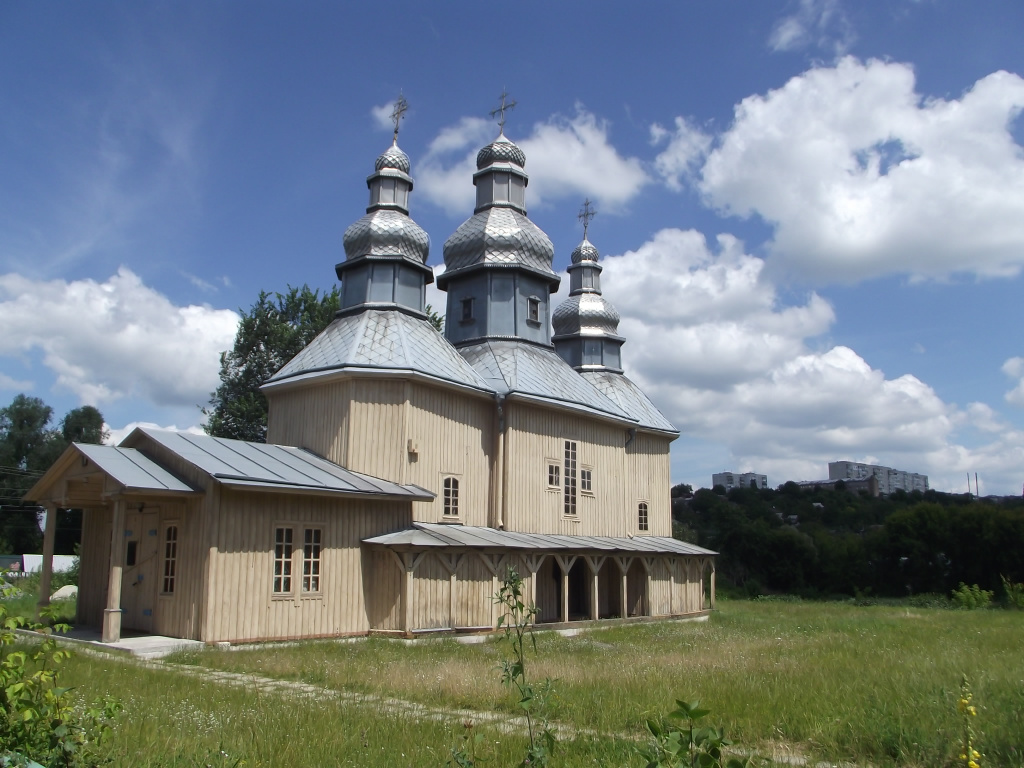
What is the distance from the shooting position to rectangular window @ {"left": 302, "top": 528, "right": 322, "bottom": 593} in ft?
50.6

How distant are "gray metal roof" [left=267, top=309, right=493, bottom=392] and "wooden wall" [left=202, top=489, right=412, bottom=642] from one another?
3261mm

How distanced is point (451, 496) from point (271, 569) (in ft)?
17.9

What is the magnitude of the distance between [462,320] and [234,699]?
1734 cm

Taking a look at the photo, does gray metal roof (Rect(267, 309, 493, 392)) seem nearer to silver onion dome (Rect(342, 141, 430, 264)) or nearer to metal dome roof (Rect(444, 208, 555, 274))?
silver onion dome (Rect(342, 141, 430, 264))

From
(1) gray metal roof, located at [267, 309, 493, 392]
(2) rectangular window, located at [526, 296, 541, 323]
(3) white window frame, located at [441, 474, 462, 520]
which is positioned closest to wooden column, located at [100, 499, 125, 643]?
(1) gray metal roof, located at [267, 309, 493, 392]

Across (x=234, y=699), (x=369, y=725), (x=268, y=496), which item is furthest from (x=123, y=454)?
(x=369, y=725)

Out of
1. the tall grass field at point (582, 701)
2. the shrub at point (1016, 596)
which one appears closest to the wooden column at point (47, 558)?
the tall grass field at point (582, 701)

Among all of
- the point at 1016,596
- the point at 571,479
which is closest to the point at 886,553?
the point at 1016,596

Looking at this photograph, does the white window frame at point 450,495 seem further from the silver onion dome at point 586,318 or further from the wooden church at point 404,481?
the silver onion dome at point 586,318

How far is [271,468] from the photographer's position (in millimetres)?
15391

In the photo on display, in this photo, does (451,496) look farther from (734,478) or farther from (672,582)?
(734,478)

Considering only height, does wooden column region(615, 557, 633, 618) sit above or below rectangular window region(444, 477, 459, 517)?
below

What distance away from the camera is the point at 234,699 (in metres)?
8.48

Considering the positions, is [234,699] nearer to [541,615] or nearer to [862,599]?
[541,615]
